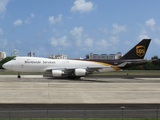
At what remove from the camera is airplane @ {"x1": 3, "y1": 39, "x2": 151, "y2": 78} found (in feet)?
173

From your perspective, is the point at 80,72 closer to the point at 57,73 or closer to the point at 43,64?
the point at 57,73

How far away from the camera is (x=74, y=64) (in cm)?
5556

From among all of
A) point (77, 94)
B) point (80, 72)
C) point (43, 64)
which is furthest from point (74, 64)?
point (77, 94)

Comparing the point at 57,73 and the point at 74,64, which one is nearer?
the point at 57,73

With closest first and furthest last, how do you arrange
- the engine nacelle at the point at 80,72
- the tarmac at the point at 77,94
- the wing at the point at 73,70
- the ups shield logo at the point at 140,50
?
the tarmac at the point at 77,94
the wing at the point at 73,70
the engine nacelle at the point at 80,72
the ups shield logo at the point at 140,50

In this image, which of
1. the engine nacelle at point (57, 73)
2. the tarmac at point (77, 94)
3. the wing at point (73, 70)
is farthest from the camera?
the wing at point (73, 70)

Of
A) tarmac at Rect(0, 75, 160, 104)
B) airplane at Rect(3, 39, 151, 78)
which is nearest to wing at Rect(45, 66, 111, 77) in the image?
airplane at Rect(3, 39, 151, 78)

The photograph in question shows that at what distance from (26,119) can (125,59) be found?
4564 centimetres

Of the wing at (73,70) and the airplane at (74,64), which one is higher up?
the airplane at (74,64)

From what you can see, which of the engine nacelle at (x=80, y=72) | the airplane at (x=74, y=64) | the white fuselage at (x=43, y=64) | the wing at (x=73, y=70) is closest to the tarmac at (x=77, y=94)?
the wing at (x=73, y=70)

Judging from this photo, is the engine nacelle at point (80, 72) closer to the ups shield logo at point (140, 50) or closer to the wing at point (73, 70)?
the wing at point (73, 70)

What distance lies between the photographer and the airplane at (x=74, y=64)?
2080 inches

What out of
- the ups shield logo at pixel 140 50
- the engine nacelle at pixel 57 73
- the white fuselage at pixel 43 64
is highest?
the ups shield logo at pixel 140 50

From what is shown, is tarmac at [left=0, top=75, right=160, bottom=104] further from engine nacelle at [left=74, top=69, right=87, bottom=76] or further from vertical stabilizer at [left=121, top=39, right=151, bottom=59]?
vertical stabilizer at [left=121, top=39, right=151, bottom=59]
